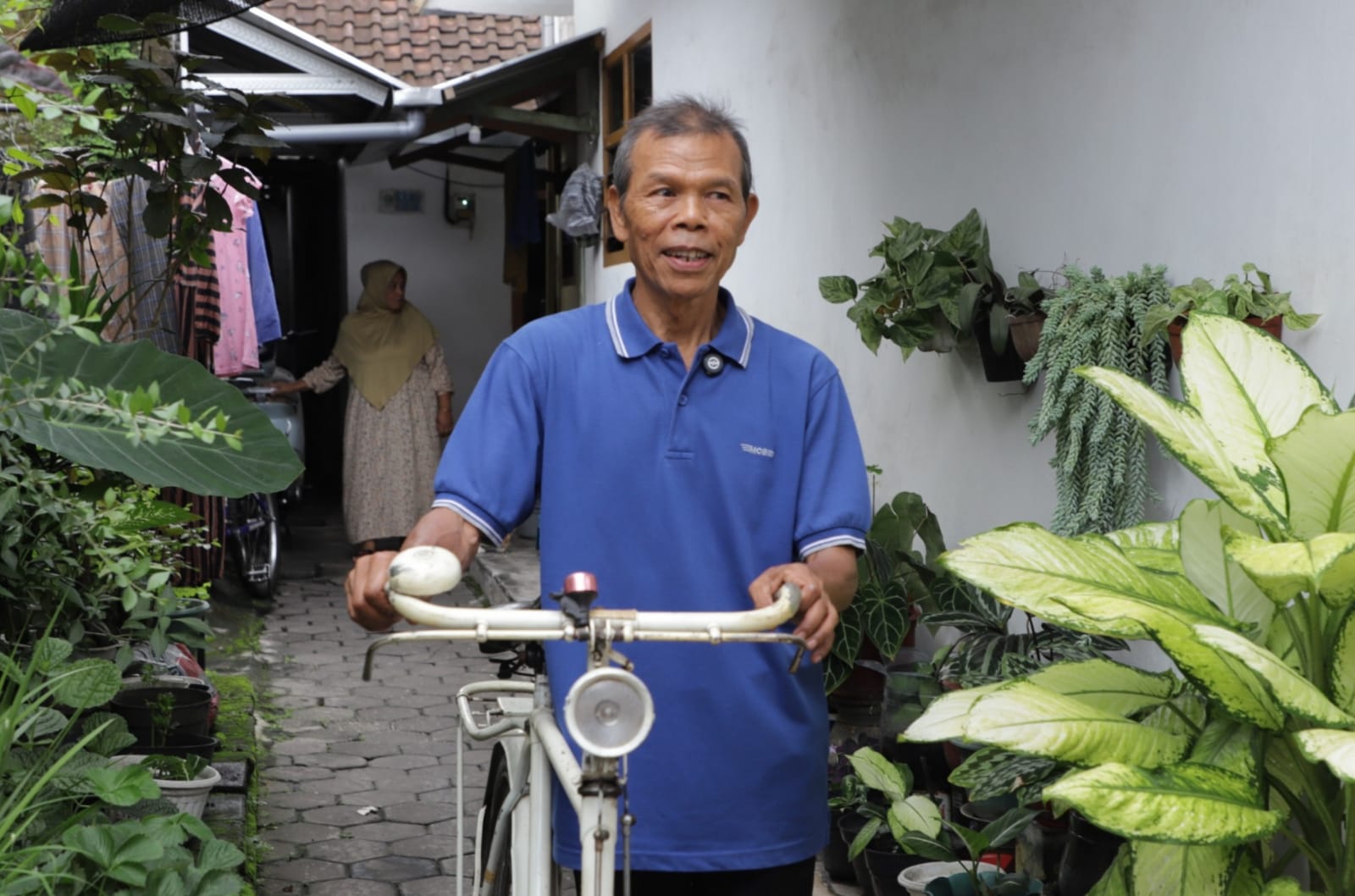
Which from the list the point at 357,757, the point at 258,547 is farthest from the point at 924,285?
the point at 258,547

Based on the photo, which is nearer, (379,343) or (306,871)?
(306,871)

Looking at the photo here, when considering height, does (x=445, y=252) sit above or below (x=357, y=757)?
above

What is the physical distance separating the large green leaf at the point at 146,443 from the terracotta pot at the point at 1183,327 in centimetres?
191

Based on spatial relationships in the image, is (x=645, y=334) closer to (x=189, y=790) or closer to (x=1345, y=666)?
(x=1345, y=666)

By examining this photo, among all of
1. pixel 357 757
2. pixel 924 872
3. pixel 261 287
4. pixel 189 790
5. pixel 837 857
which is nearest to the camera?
pixel 924 872

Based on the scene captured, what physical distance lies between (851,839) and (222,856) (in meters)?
1.78

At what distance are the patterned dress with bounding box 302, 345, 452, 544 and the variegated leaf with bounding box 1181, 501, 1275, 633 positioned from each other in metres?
8.12

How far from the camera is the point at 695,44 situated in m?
8.24

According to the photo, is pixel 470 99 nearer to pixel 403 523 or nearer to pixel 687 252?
pixel 403 523

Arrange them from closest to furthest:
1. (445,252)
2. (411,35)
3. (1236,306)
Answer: (1236,306)
(445,252)
(411,35)

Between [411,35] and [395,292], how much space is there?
205 inches

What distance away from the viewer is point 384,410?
10.2m

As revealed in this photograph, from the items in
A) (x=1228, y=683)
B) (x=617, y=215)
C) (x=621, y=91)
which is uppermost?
(x=621, y=91)

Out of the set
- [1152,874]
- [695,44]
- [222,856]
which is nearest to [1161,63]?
Answer: [1152,874]
